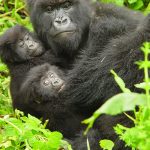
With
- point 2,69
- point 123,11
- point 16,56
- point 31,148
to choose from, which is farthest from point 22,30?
point 31,148

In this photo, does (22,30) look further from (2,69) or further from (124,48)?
(124,48)

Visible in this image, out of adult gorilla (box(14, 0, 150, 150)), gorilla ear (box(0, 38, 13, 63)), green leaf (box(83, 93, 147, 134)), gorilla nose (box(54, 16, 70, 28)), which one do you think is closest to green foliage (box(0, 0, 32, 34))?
gorilla ear (box(0, 38, 13, 63))

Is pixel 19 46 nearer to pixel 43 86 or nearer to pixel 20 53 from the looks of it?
pixel 20 53

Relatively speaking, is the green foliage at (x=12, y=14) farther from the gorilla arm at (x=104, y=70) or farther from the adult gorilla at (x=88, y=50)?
the gorilla arm at (x=104, y=70)

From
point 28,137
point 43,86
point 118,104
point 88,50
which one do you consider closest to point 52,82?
point 43,86

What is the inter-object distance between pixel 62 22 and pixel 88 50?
544 mm

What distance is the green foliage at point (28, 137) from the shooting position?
2961 mm

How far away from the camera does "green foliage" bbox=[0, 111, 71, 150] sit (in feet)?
9.71

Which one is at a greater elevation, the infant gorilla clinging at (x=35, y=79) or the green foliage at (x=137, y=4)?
the green foliage at (x=137, y=4)

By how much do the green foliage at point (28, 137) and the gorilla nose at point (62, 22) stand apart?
1195 millimetres

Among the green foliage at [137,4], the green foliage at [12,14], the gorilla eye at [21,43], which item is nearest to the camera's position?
the gorilla eye at [21,43]

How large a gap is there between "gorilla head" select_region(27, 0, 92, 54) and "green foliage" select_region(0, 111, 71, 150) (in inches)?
45.3

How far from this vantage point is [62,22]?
14.0ft

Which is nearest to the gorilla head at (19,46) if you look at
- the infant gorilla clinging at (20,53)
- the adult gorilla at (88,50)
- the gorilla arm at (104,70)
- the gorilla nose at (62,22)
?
the infant gorilla clinging at (20,53)
